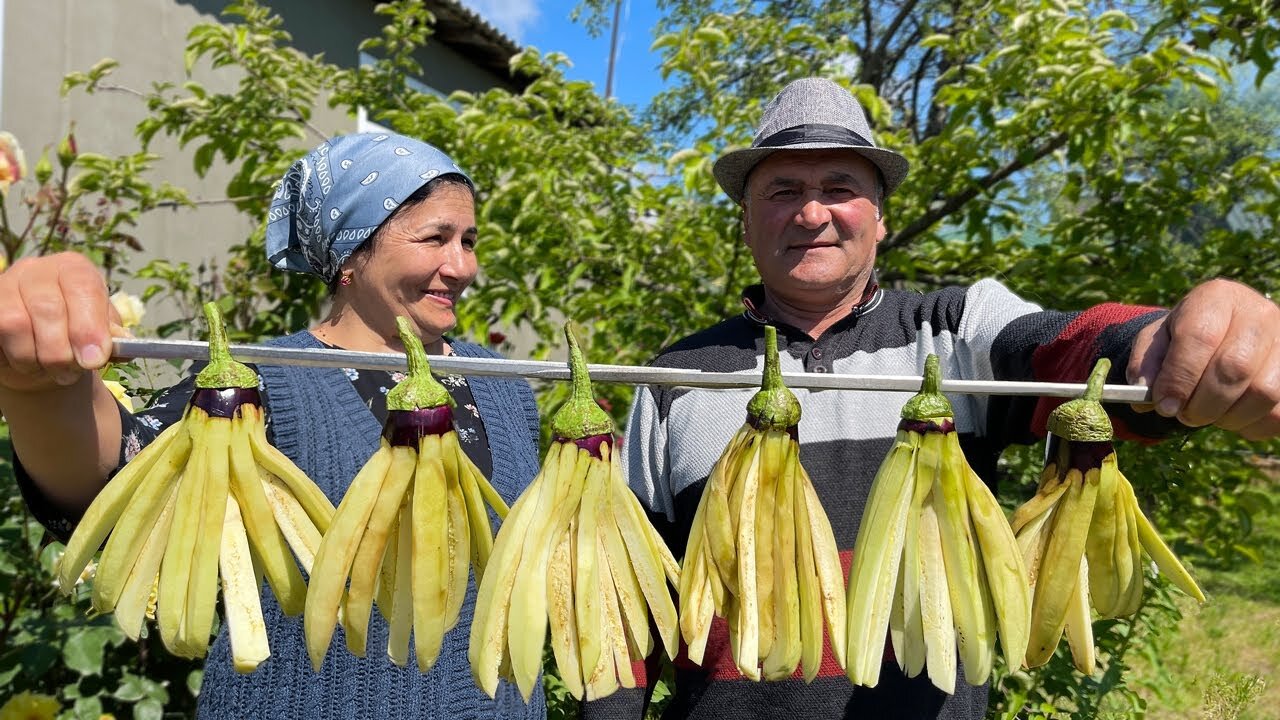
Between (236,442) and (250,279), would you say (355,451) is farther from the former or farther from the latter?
(250,279)

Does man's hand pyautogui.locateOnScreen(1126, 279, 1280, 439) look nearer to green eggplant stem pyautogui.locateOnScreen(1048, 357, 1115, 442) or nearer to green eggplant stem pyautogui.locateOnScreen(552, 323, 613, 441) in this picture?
green eggplant stem pyautogui.locateOnScreen(1048, 357, 1115, 442)

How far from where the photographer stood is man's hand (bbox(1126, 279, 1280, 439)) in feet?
2.95

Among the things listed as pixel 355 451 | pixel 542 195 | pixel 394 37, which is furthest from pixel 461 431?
pixel 394 37

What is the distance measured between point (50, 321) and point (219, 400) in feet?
0.69

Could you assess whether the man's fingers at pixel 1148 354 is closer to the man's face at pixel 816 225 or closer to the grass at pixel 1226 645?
the man's face at pixel 816 225

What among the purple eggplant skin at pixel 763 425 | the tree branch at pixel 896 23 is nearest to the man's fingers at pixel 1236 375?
the purple eggplant skin at pixel 763 425

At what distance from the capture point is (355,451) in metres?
1.50

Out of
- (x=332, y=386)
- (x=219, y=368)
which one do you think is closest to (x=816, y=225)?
(x=332, y=386)

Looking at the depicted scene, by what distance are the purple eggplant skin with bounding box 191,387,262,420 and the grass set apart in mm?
2460

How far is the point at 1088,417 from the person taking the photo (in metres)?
0.89

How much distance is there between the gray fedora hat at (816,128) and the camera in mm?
1618

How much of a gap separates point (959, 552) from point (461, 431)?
41.3 inches

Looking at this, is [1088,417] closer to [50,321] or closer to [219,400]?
[219,400]

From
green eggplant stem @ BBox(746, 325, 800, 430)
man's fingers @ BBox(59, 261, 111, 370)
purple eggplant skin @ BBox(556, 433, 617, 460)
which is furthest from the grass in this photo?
man's fingers @ BBox(59, 261, 111, 370)
